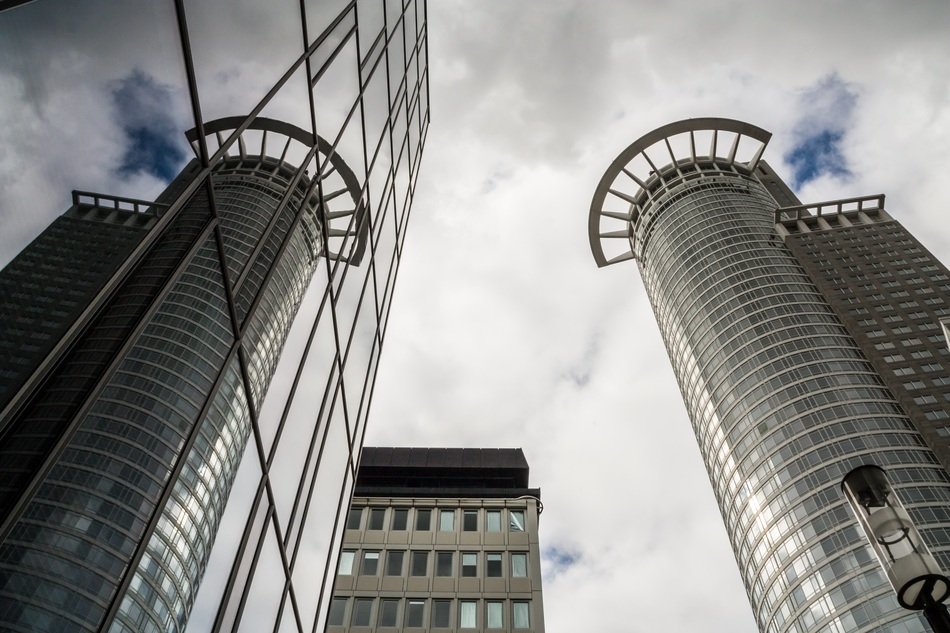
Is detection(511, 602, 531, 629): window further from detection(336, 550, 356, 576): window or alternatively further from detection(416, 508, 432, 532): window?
detection(336, 550, 356, 576): window

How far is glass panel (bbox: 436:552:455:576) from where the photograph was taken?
5953cm

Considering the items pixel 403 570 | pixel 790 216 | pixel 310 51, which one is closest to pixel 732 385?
pixel 790 216

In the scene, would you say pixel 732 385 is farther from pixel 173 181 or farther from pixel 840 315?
pixel 173 181

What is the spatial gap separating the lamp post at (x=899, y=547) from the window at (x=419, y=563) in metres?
56.2

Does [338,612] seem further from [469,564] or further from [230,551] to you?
[230,551]

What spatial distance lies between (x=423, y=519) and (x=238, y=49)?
6108cm

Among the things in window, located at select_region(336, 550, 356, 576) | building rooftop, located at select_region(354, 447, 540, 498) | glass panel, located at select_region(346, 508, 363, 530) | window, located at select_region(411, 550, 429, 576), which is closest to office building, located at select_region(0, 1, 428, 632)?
window, located at select_region(411, 550, 429, 576)

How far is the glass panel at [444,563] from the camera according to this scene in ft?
195

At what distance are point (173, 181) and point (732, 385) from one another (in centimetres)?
12208

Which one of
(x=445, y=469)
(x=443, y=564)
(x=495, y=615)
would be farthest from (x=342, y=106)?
(x=445, y=469)

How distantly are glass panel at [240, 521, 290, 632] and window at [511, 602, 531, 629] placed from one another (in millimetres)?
44760

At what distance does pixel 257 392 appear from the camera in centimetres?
994

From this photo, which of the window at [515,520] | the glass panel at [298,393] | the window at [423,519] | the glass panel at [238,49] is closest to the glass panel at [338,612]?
the window at [423,519]

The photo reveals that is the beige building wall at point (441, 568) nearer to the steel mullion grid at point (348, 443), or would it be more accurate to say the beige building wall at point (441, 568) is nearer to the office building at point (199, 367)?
the steel mullion grid at point (348, 443)
